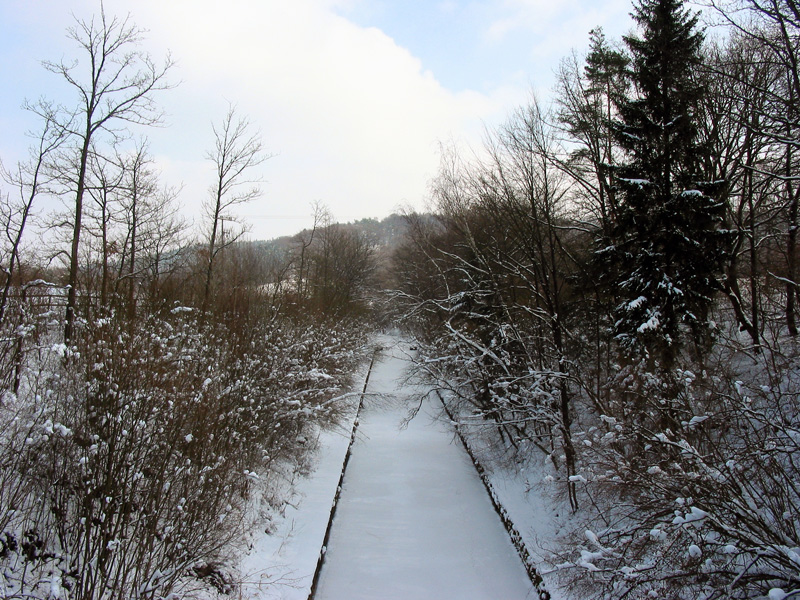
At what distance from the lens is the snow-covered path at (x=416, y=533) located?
8.59m

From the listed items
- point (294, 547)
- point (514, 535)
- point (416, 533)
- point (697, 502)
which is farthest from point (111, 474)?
point (514, 535)

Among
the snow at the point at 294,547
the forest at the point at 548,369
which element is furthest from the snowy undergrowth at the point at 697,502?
the snow at the point at 294,547

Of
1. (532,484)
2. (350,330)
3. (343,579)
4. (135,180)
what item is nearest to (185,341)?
(343,579)

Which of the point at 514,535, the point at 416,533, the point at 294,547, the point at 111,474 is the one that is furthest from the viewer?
the point at 416,533

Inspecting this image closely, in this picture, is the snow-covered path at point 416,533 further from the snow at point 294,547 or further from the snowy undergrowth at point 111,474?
the snowy undergrowth at point 111,474

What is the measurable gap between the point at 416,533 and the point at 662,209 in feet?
30.9

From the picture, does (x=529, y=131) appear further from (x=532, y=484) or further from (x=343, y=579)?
(x=343, y=579)

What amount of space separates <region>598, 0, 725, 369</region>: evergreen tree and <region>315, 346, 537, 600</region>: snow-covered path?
551 cm

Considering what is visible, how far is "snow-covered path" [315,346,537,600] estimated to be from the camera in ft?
28.2

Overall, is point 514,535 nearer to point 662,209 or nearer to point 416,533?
point 416,533

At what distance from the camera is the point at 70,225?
11.1 metres

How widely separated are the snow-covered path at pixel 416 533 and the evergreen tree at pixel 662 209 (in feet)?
18.1

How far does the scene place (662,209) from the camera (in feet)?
35.6

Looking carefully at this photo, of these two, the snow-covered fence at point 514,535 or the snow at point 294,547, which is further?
the snow-covered fence at point 514,535
